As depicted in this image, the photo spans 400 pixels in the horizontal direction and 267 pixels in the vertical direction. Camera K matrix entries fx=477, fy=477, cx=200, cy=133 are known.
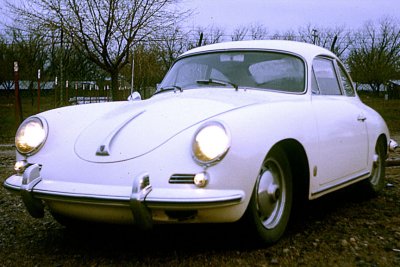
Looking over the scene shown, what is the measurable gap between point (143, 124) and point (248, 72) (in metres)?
1.19

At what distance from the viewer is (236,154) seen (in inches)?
100

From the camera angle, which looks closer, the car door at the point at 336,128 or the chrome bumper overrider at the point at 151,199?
the chrome bumper overrider at the point at 151,199

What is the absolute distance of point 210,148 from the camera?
8.30 ft

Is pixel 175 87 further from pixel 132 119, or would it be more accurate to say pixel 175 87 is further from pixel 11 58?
pixel 11 58

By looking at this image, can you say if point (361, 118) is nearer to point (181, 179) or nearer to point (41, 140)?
point (181, 179)

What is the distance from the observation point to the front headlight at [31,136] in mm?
3000

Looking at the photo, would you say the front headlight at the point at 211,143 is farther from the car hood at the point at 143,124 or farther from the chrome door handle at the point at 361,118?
the chrome door handle at the point at 361,118

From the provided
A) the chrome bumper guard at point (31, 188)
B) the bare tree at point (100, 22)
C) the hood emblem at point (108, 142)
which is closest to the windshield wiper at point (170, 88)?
the hood emblem at point (108, 142)

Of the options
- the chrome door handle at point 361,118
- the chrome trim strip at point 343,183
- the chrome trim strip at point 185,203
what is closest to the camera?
the chrome trim strip at point 185,203

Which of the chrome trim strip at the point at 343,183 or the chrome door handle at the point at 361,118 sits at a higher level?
the chrome door handle at the point at 361,118

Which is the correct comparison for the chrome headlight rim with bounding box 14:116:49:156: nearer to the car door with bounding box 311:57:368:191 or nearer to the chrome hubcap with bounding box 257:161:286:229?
the chrome hubcap with bounding box 257:161:286:229

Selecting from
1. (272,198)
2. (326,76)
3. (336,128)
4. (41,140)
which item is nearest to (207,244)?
(272,198)

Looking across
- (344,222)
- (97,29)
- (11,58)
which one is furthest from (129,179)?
(11,58)

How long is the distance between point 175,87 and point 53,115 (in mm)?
1073
